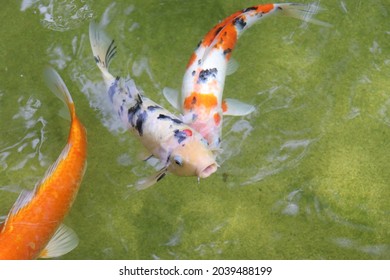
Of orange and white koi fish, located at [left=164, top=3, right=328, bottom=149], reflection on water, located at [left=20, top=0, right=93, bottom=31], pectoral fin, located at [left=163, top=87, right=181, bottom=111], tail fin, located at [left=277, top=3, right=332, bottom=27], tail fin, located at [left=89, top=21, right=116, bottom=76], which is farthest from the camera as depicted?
reflection on water, located at [left=20, top=0, right=93, bottom=31]

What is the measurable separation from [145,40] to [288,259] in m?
1.51

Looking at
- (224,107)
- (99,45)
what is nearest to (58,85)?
(99,45)

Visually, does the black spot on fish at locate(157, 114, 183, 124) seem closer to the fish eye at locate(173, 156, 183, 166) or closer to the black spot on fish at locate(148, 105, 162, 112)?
the black spot on fish at locate(148, 105, 162, 112)

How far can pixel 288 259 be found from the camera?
2906 millimetres

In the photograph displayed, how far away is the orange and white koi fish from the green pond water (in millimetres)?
190

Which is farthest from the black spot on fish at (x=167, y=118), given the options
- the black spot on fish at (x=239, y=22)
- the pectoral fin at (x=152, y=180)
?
the black spot on fish at (x=239, y=22)

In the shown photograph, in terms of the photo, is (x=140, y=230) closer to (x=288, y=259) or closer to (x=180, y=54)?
(x=288, y=259)

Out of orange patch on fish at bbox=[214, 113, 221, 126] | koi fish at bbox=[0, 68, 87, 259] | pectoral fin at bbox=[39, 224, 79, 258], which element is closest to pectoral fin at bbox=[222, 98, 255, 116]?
orange patch on fish at bbox=[214, 113, 221, 126]

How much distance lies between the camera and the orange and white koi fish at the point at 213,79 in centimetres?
287

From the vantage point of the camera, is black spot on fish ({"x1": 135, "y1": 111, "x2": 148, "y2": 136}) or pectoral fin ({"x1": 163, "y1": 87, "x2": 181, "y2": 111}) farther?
pectoral fin ({"x1": 163, "y1": 87, "x2": 181, "y2": 111})

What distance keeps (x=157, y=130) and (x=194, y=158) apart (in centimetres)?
26

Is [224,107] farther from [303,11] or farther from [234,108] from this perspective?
[303,11]

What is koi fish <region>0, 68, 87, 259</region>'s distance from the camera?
102 inches
